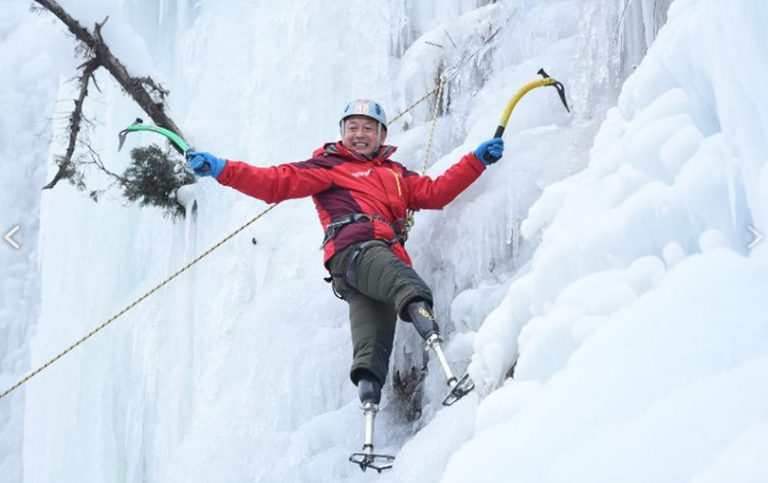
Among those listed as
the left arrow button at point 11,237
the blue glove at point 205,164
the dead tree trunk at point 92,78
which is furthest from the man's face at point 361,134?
the left arrow button at point 11,237

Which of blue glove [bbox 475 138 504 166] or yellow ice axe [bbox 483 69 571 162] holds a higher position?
yellow ice axe [bbox 483 69 571 162]

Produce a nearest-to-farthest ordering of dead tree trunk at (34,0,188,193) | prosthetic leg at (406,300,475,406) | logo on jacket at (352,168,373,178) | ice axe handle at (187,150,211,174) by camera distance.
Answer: prosthetic leg at (406,300,475,406), ice axe handle at (187,150,211,174), logo on jacket at (352,168,373,178), dead tree trunk at (34,0,188,193)

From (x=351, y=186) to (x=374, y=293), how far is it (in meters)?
0.60

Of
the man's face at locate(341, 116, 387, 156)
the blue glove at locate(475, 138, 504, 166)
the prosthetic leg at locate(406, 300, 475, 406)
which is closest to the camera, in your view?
the prosthetic leg at locate(406, 300, 475, 406)

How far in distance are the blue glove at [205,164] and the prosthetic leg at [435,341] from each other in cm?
102

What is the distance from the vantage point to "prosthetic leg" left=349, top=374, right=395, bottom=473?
2.61 m

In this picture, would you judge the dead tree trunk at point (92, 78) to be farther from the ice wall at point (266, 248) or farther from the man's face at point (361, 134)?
the man's face at point (361, 134)

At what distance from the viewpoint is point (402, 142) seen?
420cm

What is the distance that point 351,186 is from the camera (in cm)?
331

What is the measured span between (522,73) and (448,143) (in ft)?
1.70

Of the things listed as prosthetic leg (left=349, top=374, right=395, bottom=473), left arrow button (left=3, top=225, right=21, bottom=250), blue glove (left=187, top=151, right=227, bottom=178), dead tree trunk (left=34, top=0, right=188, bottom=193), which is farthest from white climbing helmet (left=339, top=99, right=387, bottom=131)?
left arrow button (left=3, top=225, right=21, bottom=250)

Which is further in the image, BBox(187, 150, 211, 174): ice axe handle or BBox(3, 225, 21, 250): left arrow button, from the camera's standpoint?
BBox(3, 225, 21, 250): left arrow button

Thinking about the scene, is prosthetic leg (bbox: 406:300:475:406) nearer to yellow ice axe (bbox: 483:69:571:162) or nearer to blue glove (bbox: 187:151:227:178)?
yellow ice axe (bbox: 483:69:571:162)

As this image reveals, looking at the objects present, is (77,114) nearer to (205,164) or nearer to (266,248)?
(266,248)
